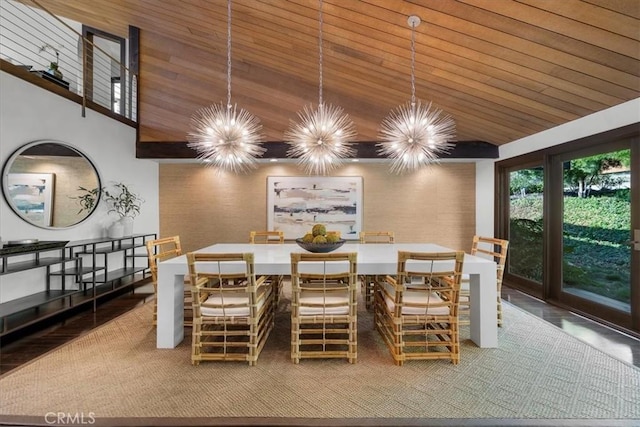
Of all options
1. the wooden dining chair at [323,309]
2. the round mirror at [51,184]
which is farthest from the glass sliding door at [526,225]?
the round mirror at [51,184]

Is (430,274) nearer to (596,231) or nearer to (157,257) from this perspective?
(157,257)

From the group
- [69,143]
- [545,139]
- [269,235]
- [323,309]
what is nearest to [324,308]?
[323,309]

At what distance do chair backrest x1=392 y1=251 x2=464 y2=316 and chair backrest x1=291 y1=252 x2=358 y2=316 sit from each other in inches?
14.3

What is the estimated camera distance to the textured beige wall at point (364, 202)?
5.56m

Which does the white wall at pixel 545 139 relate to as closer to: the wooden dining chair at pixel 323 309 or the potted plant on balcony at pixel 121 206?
the wooden dining chair at pixel 323 309

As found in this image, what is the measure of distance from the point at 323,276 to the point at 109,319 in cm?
286

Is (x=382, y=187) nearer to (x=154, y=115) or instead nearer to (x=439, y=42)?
(x=439, y=42)

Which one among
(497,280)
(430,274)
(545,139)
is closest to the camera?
(430,274)

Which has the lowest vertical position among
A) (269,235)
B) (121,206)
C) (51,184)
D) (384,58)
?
(269,235)

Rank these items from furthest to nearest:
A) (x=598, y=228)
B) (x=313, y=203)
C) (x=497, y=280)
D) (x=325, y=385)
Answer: (x=313, y=203), (x=598, y=228), (x=497, y=280), (x=325, y=385)

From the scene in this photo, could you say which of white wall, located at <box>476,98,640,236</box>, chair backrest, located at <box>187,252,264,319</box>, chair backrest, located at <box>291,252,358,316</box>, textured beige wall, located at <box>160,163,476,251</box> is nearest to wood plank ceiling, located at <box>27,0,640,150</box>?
white wall, located at <box>476,98,640,236</box>

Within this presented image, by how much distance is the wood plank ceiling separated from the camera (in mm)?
2367

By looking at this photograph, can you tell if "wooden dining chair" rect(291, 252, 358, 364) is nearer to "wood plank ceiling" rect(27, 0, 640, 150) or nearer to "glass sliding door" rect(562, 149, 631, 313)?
"wood plank ceiling" rect(27, 0, 640, 150)

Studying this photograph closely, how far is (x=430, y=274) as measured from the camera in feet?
7.52
